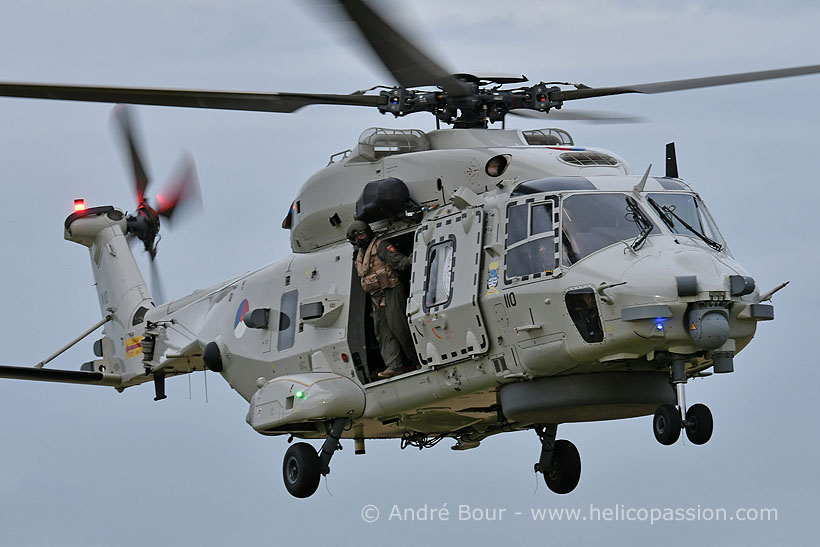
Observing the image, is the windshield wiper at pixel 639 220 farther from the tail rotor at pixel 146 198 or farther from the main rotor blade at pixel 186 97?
the tail rotor at pixel 146 198

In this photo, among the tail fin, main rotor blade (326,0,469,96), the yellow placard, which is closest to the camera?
main rotor blade (326,0,469,96)

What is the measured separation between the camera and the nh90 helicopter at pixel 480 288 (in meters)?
12.7

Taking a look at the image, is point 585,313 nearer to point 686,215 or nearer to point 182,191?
point 686,215

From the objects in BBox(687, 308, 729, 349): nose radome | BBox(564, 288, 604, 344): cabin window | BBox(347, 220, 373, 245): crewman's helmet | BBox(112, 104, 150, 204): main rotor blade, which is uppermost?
BBox(112, 104, 150, 204): main rotor blade

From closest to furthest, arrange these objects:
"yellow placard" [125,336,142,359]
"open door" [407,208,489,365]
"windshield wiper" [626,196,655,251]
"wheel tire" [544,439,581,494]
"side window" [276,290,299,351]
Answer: "windshield wiper" [626,196,655,251]
"open door" [407,208,489,365]
"side window" [276,290,299,351]
"wheel tire" [544,439,581,494]
"yellow placard" [125,336,142,359]

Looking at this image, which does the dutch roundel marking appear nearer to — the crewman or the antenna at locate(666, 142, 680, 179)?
the crewman

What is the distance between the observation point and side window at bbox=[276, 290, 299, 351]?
637 inches

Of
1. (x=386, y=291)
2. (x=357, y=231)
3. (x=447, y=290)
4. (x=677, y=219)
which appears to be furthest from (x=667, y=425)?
(x=357, y=231)

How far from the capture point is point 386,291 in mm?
14859

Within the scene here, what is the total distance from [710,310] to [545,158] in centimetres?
278

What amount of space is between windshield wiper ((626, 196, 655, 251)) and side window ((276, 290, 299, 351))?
Answer: 176 inches

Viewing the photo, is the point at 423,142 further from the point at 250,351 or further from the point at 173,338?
the point at 173,338

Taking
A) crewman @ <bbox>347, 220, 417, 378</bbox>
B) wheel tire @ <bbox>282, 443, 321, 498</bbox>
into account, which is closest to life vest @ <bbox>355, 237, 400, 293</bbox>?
crewman @ <bbox>347, 220, 417, 378</bbox>

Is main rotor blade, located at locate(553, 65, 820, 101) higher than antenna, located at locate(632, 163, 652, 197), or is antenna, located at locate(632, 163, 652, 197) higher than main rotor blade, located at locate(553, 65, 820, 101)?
main rotor blade, located at locate(553, 65, 820, 101)
